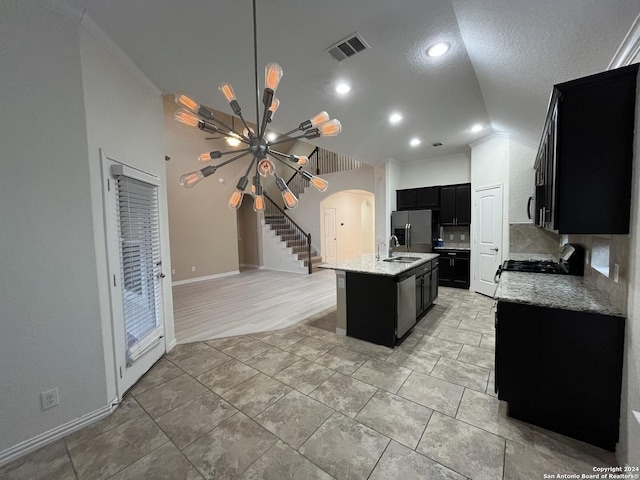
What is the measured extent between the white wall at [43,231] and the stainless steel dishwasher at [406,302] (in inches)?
114

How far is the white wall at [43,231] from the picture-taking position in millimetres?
1629

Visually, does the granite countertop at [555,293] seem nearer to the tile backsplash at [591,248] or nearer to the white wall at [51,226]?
the tile backsplash at [591,248]

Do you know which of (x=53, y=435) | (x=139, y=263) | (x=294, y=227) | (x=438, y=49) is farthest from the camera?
(x=294, y=227)

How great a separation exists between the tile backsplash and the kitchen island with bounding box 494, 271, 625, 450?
92 millimetres

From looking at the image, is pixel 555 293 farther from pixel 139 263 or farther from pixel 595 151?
pixel 139 263

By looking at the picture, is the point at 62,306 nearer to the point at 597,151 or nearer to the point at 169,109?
the point at 597,151

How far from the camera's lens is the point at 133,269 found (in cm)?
244

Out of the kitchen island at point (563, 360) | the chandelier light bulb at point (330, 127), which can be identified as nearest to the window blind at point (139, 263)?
the chandelier light bulb at point (330, 127)

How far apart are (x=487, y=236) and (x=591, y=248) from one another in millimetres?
2549

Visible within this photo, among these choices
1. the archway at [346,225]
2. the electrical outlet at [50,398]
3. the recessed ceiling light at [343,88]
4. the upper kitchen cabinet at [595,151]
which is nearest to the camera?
the upper kitchen cabinet at [595,151]

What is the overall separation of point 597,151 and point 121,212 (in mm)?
3551

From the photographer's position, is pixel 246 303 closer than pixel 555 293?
No

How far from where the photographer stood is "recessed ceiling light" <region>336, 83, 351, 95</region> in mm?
2881

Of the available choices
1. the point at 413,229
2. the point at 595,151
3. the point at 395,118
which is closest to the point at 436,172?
the point at 413,229
